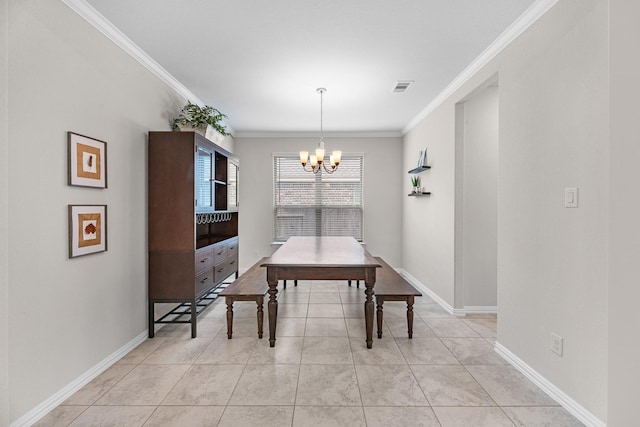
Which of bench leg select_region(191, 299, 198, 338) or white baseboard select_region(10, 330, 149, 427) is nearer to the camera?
white baseboard select_region(10, 330, 149, 427)

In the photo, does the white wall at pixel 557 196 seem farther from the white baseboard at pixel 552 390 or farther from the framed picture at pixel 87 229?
the framed picture at pixel 87 229

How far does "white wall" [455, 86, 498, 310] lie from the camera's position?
3.67m

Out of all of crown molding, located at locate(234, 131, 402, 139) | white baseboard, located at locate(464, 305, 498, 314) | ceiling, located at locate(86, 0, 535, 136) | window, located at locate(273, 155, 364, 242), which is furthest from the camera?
window, located at locate(273, 155, 364, 242)

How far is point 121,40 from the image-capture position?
2645 mm

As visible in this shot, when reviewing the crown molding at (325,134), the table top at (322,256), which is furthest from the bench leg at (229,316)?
the crown molding at (325,134)

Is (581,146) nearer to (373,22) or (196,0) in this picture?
(373,22)

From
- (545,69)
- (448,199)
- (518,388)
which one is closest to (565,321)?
(518,388)

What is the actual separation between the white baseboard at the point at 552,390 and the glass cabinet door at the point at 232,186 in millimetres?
3421

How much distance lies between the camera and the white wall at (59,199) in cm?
179

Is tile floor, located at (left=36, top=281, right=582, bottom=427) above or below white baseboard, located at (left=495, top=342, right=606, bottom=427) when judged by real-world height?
below

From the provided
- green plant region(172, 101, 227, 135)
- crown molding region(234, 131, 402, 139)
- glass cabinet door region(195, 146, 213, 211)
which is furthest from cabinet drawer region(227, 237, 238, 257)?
crown molding region(234, 131, 402, 139)

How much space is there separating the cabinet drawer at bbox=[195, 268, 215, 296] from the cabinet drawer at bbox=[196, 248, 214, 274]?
53 mm

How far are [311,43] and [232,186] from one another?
2356mm

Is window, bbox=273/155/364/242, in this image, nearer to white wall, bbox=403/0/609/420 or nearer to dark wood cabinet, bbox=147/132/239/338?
dark wood cabinet, bbox=147/132/239/338
